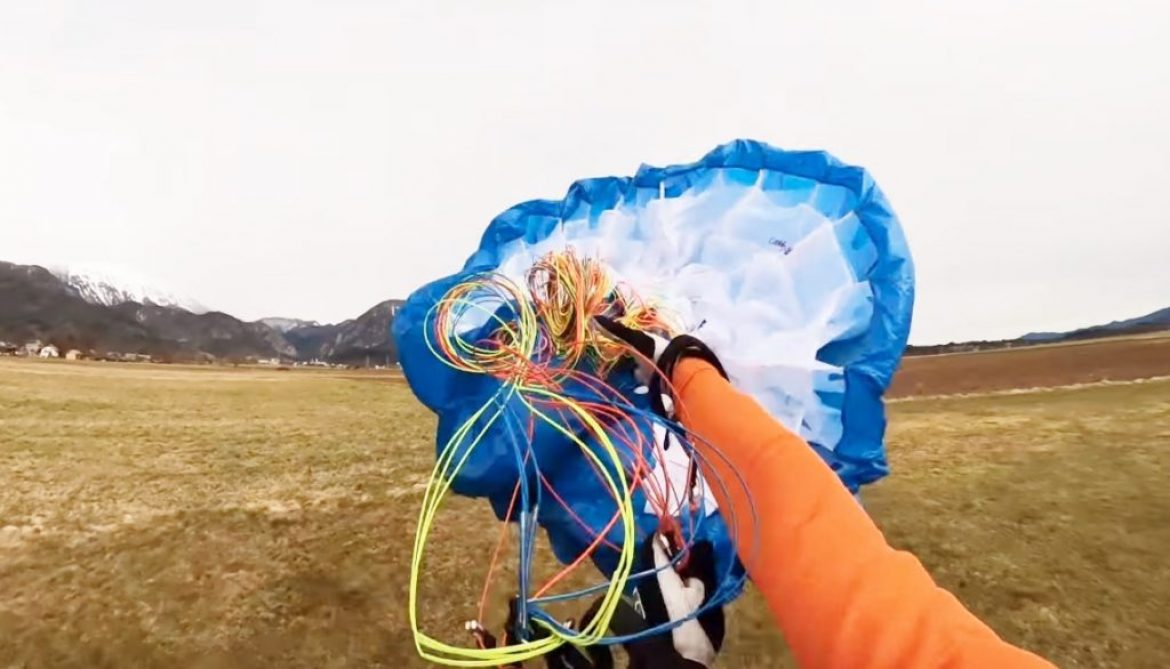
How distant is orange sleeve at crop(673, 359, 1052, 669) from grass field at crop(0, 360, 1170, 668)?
4.92 meters

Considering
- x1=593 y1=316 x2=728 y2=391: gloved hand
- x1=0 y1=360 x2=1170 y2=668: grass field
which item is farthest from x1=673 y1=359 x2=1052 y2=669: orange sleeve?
x1=0 y1=360 x2=1170 y2=668: grass field

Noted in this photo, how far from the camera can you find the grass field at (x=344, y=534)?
22.2 ft

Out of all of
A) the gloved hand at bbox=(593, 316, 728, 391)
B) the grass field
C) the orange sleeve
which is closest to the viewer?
the orange sleeve

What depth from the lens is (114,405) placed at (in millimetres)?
13102

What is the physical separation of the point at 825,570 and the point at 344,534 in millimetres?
7462

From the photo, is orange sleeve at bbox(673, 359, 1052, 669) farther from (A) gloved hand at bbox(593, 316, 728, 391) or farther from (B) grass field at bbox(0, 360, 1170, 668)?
(B) grass field at bbox(0, 360, 1170, 668)

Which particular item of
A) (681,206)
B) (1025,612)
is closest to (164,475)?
(681,206)

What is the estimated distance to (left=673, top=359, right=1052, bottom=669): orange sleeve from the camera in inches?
62.9

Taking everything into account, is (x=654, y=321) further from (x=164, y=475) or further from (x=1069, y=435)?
(x=1069, y=435)

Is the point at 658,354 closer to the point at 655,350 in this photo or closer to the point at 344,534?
the point at 655,350

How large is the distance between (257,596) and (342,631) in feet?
2.98

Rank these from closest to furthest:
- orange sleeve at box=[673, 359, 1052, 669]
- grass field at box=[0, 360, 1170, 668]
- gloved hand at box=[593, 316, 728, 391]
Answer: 1. orange sleeve at box=[673, 359, 1052, 669]
2. gloved hand at box=[593, 316, 728, 391]
3. grass field at box=[0, 360, 1170, 668]

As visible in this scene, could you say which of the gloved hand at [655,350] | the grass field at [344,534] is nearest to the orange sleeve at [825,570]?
the gloved hand at [655,350]

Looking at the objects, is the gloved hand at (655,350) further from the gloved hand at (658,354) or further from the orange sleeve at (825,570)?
the orange sleeve at (825,570)
